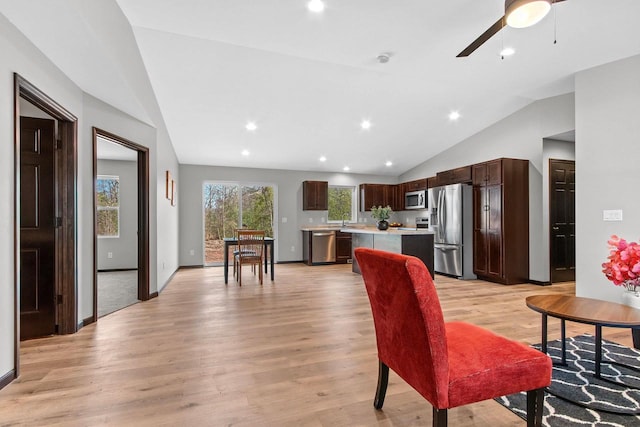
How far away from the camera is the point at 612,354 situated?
99.5 inches

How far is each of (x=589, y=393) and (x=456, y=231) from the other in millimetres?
3981

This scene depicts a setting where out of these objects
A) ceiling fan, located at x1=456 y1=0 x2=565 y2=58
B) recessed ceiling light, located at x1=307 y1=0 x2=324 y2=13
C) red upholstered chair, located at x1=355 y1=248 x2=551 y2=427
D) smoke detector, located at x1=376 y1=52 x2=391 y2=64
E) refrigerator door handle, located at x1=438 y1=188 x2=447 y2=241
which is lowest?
red upholstered chair, located at x1=355 y1=248 x2=551 y2=427

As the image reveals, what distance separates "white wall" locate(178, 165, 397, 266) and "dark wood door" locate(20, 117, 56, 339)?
13.4 ft

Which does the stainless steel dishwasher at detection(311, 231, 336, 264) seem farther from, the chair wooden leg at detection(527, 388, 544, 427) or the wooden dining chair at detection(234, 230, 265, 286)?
the chair wooden leg at detection(527, 388, 544, 427)

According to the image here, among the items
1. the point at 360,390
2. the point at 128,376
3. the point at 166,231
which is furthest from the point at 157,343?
the point at 166,231

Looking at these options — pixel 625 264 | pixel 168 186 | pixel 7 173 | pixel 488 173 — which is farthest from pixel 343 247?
pixel 7 173

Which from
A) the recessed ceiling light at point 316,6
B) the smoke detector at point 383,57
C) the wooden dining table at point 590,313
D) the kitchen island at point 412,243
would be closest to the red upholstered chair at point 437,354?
the wooden dining table at point 590,313

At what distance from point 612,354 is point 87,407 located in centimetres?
370

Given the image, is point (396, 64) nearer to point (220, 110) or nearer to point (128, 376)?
point (220, 110)

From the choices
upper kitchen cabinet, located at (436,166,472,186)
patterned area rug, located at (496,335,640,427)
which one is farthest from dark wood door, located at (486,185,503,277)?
patterned area rug, located at (496,335,640,427)

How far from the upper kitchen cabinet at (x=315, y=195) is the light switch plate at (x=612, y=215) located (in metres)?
5.29

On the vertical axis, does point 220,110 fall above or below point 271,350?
above

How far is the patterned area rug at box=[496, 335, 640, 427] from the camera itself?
5.62 feet

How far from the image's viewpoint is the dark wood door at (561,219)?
5.15m
